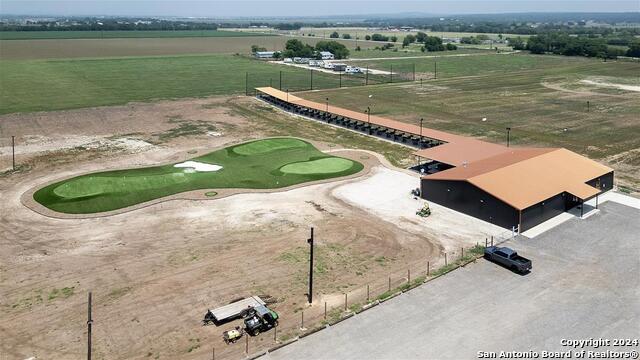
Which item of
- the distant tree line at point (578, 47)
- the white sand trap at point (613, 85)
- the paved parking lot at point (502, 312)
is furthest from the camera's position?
the distant tree line at point (578, 47)

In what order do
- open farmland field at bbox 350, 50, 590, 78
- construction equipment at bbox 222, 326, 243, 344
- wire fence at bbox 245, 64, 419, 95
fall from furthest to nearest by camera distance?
open farmland field at bbox 350, 50, 590, 78
wire fence at bbox 245, 64, 419, 95
construction equipment at bbox 222, 326, 243, 344

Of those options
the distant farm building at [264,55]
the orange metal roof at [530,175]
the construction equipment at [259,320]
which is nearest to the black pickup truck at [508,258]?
the orange metal roof at [530,175]

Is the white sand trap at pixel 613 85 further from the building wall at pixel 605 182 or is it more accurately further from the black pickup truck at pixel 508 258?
the black pickup truck at pixel 508 258

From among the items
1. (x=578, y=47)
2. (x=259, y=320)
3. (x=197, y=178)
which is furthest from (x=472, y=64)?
(x=259, y=320)

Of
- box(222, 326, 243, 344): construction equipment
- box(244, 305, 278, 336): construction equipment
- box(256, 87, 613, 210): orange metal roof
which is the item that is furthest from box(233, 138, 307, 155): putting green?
box(222, 326, 243, 344): construction equipment

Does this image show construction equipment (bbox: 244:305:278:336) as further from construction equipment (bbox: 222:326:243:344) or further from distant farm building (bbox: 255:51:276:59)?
distant farm building (bbox: 255:51:276:59)

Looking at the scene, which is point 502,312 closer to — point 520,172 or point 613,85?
point 520,172
